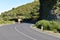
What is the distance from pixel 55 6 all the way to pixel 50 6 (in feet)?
8.90

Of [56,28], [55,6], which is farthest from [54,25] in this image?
[55,6]

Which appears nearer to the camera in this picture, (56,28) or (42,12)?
(56,28)

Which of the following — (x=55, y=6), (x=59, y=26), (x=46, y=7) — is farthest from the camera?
(x=46, y=7)

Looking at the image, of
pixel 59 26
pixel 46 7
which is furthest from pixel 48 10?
pixel 59 26

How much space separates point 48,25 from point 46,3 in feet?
106

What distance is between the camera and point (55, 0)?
71.8 metres

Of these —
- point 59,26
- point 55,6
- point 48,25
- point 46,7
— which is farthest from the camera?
point 46,7

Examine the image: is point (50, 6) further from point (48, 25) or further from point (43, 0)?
point (48, 25)

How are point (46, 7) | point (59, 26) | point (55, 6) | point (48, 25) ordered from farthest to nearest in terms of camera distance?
point (46, 7) < point (55, 6) < point (48, 25) < point (59, 26)

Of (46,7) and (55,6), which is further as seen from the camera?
(46,7)

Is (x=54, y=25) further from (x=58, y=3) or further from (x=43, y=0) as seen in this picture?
(x=43, y=0)

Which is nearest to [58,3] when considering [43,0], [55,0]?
[55,0]

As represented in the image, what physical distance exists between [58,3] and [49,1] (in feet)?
9.34

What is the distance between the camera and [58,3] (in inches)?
2835
